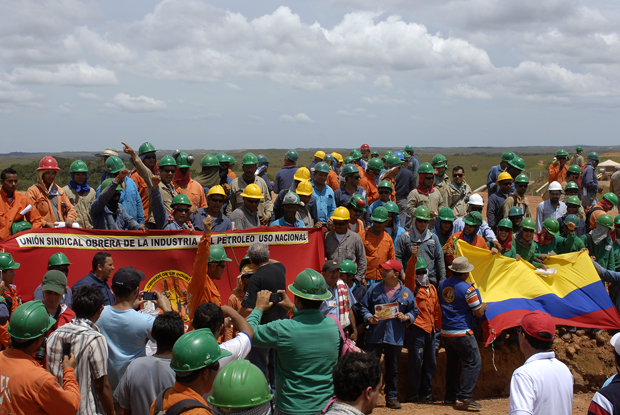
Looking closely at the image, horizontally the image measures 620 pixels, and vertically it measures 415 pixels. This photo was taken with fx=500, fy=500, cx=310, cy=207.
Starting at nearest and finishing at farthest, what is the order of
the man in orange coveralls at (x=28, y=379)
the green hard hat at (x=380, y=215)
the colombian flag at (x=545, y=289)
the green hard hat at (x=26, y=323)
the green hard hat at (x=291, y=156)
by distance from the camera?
the man in orange coveralls at (x=28, y=379), the green hard hat at (x=26, y=323), the green hard hat at (x=380, y=215), the colombian flag at (x=545, y=289), the green hard hat at (x=291, y=156)

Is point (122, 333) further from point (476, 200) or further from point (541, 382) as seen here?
point (476, 200)

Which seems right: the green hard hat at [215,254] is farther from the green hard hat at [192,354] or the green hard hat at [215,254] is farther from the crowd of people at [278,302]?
the green hard hat at [192,354]

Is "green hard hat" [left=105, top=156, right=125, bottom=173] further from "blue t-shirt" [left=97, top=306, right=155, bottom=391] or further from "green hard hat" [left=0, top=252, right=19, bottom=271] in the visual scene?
"blue t-shirt" [left=97, top=306, right=155, bottom=391]

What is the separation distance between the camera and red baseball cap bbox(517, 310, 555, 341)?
3867 millimetres

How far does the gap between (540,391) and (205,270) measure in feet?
11.3

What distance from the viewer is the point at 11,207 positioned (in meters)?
7.73

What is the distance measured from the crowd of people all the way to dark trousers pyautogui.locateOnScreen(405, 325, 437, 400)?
2 cm

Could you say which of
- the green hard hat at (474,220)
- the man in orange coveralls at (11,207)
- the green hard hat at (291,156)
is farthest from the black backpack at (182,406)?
the green hard hat at (291,156)

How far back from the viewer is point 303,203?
893cm

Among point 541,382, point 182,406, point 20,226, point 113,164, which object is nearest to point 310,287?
point 182,406

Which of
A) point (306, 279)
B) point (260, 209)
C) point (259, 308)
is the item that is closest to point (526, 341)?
point (306, 279)

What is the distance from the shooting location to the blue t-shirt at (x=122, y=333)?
4.73 meters

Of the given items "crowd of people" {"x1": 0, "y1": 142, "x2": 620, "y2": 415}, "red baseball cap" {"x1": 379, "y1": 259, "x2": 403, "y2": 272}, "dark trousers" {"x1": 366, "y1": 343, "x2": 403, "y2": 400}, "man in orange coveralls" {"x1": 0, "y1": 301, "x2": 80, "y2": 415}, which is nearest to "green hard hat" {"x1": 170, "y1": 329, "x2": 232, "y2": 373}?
"crowd of people" {"x1": 0, "y1": 142, "x2": 620, "y2": 415}

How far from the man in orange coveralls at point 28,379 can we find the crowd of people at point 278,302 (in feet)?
0.04
